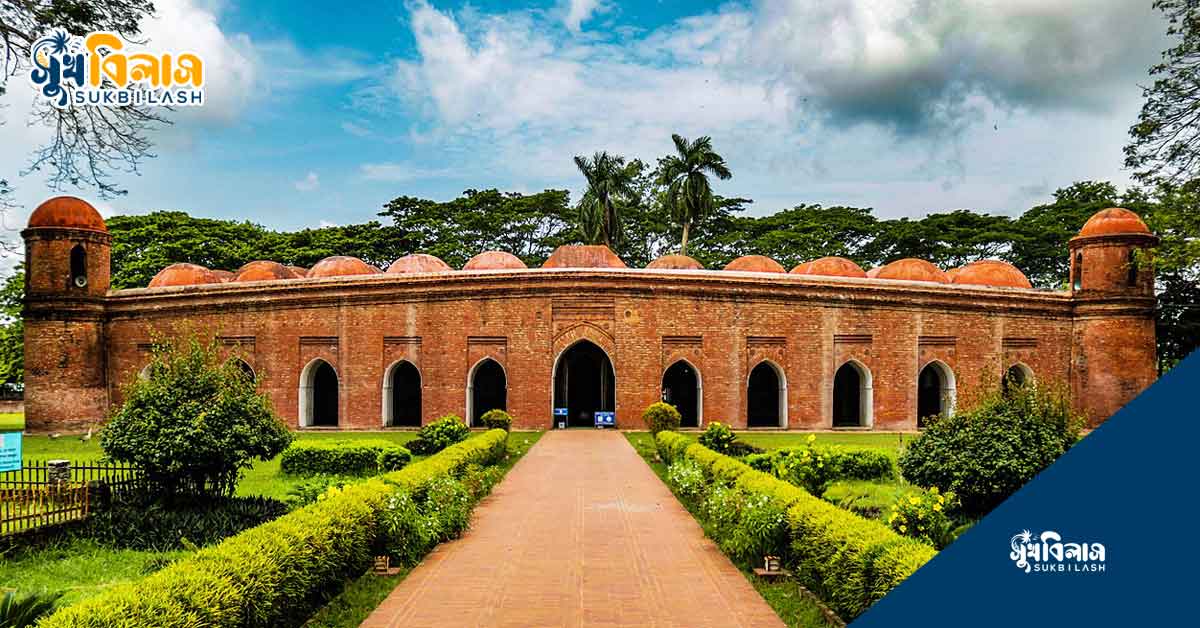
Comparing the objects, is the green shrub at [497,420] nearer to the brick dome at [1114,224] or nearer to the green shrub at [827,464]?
the green shrub at [827,464]

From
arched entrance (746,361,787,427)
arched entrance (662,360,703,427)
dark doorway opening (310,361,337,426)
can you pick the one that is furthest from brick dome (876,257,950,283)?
dark doorway opening (310,361,337,426)

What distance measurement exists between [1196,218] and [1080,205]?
25015 millimetres

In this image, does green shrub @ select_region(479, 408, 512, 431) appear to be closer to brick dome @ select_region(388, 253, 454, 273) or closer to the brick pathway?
the brick pathway

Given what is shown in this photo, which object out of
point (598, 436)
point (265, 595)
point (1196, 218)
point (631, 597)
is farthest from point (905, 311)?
point (265, 595)

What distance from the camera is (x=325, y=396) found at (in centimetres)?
2592

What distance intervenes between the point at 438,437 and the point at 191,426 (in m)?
7.18

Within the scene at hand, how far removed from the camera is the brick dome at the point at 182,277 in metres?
26.9

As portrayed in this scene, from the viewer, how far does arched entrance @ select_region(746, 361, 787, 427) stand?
2539 cm

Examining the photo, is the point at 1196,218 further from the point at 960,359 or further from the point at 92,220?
the point at 92,220

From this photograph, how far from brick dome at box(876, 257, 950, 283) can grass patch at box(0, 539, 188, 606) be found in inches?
943

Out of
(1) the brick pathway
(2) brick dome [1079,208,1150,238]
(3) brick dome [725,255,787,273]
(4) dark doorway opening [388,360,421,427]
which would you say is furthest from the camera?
(3) brick dome [725,255,787,273]

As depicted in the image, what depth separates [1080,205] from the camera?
39281mm

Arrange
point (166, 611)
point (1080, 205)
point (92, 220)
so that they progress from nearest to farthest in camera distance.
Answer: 1. point (166, 611)
2. point (92, 220)
3. point (1080, 205)

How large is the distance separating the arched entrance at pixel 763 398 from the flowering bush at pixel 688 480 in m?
13.8
